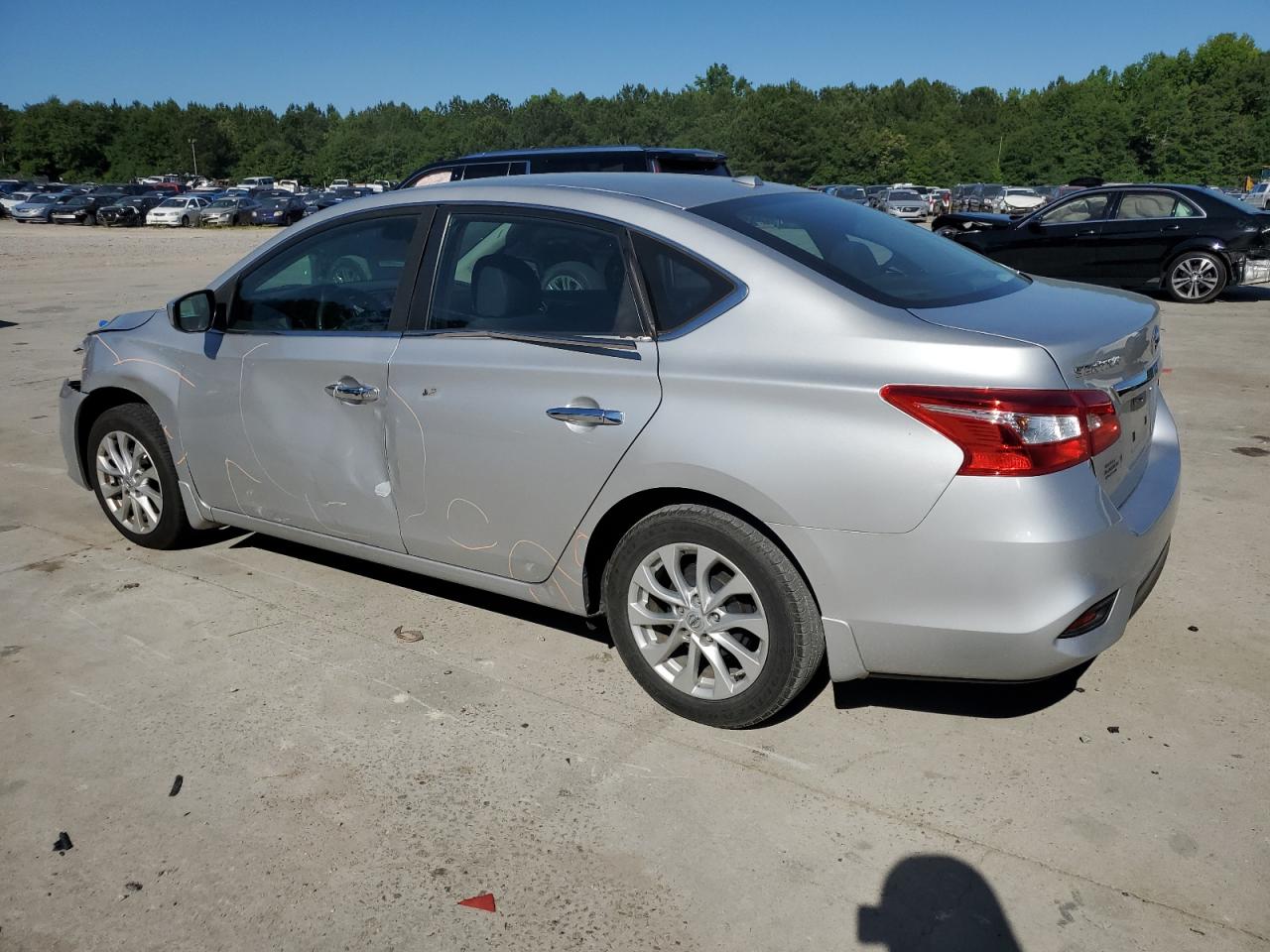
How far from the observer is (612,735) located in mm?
3506

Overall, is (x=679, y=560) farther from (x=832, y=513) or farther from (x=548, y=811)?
(x=548, y=811)

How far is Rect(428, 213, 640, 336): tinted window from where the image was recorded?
358 centimetres

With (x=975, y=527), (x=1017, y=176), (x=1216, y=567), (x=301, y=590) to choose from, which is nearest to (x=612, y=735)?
(x=975, y=527)

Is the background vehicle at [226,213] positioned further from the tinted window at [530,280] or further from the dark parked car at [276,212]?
the tinted window at [530,280]

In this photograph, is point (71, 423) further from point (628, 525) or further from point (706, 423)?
point (706, 423)

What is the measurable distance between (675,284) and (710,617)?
3.45 feet

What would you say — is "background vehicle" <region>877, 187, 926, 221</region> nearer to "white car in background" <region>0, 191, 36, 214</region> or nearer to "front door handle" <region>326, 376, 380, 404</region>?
"white car in background" <region>0, 191, 36, 214</region>

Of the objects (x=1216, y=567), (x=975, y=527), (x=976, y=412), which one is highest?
(x=976, y=412)

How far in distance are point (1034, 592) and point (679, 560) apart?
41.6 inches

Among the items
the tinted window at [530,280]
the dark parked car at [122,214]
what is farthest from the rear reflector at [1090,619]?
the dark parked car at [122,214]

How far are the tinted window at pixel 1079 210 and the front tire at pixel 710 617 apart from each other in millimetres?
13402

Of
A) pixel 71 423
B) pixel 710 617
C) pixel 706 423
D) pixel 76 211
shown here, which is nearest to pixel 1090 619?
pixel 710 617

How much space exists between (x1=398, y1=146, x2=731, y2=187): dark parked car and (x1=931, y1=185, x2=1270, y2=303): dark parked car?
19.0 ft

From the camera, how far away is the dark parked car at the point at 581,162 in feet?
34.3
